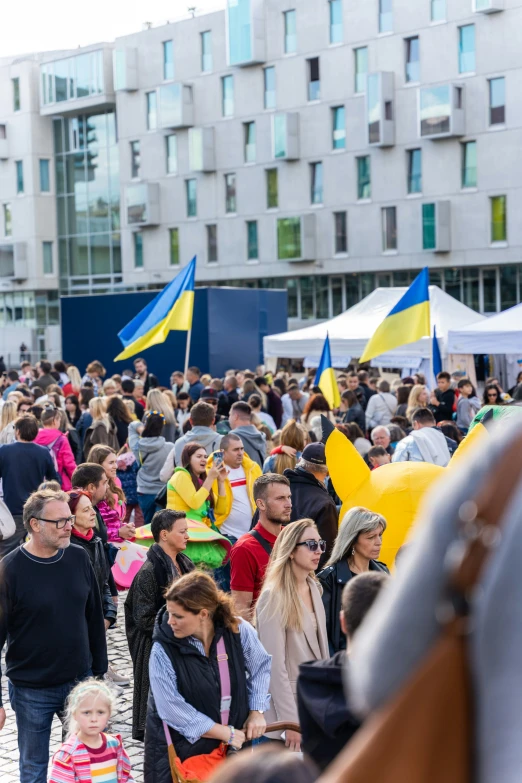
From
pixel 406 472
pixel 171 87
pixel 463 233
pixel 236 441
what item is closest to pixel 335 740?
pixel 406 472

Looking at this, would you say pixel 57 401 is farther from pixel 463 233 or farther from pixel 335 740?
pixel 463 233

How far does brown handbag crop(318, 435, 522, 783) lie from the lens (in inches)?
40.3

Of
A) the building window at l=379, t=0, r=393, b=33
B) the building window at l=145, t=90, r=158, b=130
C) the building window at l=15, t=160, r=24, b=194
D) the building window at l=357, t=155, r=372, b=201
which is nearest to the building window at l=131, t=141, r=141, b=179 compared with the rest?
the building window at l=145, t=90, r=158, b=130

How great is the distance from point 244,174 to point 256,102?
3.20 metres

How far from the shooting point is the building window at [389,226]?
44531 millimetres

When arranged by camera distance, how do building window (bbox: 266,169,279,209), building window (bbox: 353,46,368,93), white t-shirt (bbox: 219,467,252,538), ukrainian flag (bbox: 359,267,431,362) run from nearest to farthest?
white t-shirt (bbox: 219,467,252,538) → ukrainian flag (bbox: 359,267,431,362) → building window (bbox: 353,46,368,93) → building window (bbox: 266,169,279,209)

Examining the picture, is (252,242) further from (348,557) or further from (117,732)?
(348,557)

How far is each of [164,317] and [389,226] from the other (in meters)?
28.1

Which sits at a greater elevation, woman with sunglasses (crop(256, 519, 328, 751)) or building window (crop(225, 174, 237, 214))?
building window (crop(225, 174, 237, 214))

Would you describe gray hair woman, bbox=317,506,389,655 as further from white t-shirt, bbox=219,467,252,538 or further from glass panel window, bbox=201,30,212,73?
glass panel window, bbox=201,30,212,73

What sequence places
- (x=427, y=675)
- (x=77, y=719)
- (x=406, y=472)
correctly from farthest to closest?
(x=406, y=472)
(x=77, y=719)
(x=427, y=675)

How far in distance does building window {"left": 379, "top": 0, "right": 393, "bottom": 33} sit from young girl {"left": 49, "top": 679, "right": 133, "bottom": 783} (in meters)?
41.7

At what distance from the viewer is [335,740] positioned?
9.66ft

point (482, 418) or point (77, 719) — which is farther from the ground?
point (482, 418)
